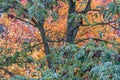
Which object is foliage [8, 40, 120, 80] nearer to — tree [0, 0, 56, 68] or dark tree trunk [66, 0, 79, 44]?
tree [0, 0, 56, 68]

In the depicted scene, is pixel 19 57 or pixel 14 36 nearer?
pixel 19 57

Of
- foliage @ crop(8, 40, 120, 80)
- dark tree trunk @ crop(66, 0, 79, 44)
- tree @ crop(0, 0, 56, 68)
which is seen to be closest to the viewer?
foliage @ crop(8, 40, 120, 80)

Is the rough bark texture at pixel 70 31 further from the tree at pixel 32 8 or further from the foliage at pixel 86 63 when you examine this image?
the foliage at pixel 86 63

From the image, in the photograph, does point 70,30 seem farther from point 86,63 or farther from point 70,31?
point 86,63

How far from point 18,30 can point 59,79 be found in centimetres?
630

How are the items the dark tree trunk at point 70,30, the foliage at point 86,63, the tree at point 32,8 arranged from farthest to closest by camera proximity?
the dark tree trunk at point 70,30, the tree at point 32,8, the foliage at point 86,63

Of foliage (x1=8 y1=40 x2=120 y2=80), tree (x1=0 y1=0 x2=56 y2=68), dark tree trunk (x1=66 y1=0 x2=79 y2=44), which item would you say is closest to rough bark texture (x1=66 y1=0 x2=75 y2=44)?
dark tree trunk (x1=66 y1=0 x2=79 y2=44)

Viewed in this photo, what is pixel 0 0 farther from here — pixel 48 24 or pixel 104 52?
pixel 104 52

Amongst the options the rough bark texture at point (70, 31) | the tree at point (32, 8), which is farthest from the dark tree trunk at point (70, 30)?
the tree at point (32, 8)

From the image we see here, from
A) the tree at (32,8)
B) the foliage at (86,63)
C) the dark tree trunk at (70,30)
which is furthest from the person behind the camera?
the dark tree trunk at (70,30)

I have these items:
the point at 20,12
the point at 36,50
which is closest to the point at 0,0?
the point at 20,12

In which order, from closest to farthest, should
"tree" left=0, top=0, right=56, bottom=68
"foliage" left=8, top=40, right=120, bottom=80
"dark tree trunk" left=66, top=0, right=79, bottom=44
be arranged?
"foliage" left=8, top=40, right=120, bottom=80 < "tree" left=0, top=0, right=56, bottom=68 < "dark tree trunk" left=66, top=0, right=79, bottom=44

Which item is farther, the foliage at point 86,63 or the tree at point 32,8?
the tree at point 32,8

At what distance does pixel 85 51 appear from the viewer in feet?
9.85
